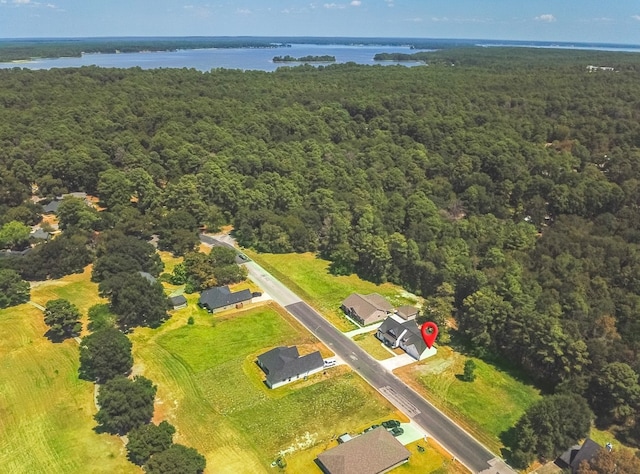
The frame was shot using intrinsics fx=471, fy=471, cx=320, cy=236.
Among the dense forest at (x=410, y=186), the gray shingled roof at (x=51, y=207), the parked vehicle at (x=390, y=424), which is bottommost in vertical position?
the parked vehicle at (x=390, y=424)

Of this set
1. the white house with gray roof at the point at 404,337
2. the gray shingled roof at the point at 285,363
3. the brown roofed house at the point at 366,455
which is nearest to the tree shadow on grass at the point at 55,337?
the gray shingled roof at the point at 285,363

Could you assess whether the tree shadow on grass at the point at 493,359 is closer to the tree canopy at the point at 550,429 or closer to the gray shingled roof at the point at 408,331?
the gray shingled roof at the point at 408,331

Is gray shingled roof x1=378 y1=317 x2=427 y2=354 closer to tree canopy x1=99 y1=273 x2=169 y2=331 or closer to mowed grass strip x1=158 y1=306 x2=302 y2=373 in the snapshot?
mowed grass strip x1=158 y1=306 x2=302 y2=373

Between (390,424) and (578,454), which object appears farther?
(390,424)

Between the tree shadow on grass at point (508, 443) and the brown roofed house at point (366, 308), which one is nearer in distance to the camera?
the tree shadow on grass at point (508, 443)

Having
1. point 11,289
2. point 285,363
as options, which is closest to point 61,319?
point 11,289

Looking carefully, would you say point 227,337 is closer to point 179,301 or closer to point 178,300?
point 179,301
